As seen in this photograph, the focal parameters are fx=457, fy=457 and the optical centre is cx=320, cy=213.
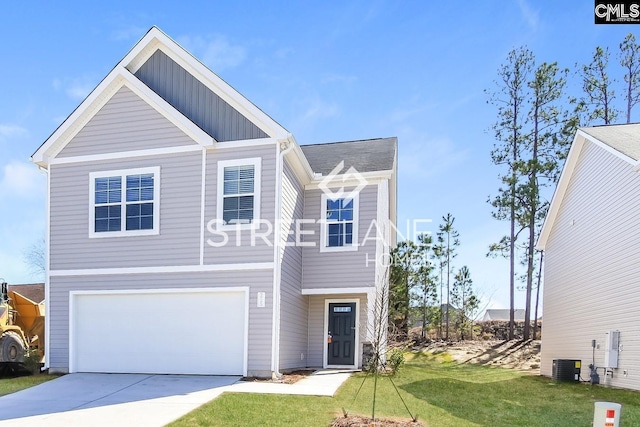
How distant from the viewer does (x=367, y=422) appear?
22.0 feet

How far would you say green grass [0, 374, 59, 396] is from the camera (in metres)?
9.84

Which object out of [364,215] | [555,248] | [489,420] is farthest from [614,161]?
[489,420]

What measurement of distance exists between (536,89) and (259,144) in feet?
57.8

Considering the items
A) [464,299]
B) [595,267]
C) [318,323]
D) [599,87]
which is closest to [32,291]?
[318,323]

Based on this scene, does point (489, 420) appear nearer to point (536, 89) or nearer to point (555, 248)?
point (555, 248)

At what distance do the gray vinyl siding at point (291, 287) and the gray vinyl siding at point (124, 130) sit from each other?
9.62 feet

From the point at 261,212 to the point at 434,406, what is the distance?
5609mm

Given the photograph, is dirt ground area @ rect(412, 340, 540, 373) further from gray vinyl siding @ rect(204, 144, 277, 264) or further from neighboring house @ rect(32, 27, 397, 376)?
gray vinyl siding @ rect(204, 144, 277, 264)

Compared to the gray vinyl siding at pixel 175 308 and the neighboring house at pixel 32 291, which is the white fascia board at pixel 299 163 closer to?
the gray vinyl siding at pixel 175 308

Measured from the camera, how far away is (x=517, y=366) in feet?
62.2

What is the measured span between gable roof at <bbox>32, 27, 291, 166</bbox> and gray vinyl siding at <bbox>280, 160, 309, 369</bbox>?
188 cm

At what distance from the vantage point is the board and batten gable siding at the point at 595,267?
436 inches

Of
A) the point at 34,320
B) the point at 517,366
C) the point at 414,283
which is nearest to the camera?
the point at 34,320

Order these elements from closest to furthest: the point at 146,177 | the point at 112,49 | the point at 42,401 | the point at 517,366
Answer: the point at 42,401 < the point at 146,177 < the point at 112,49 < the point at 517,366
